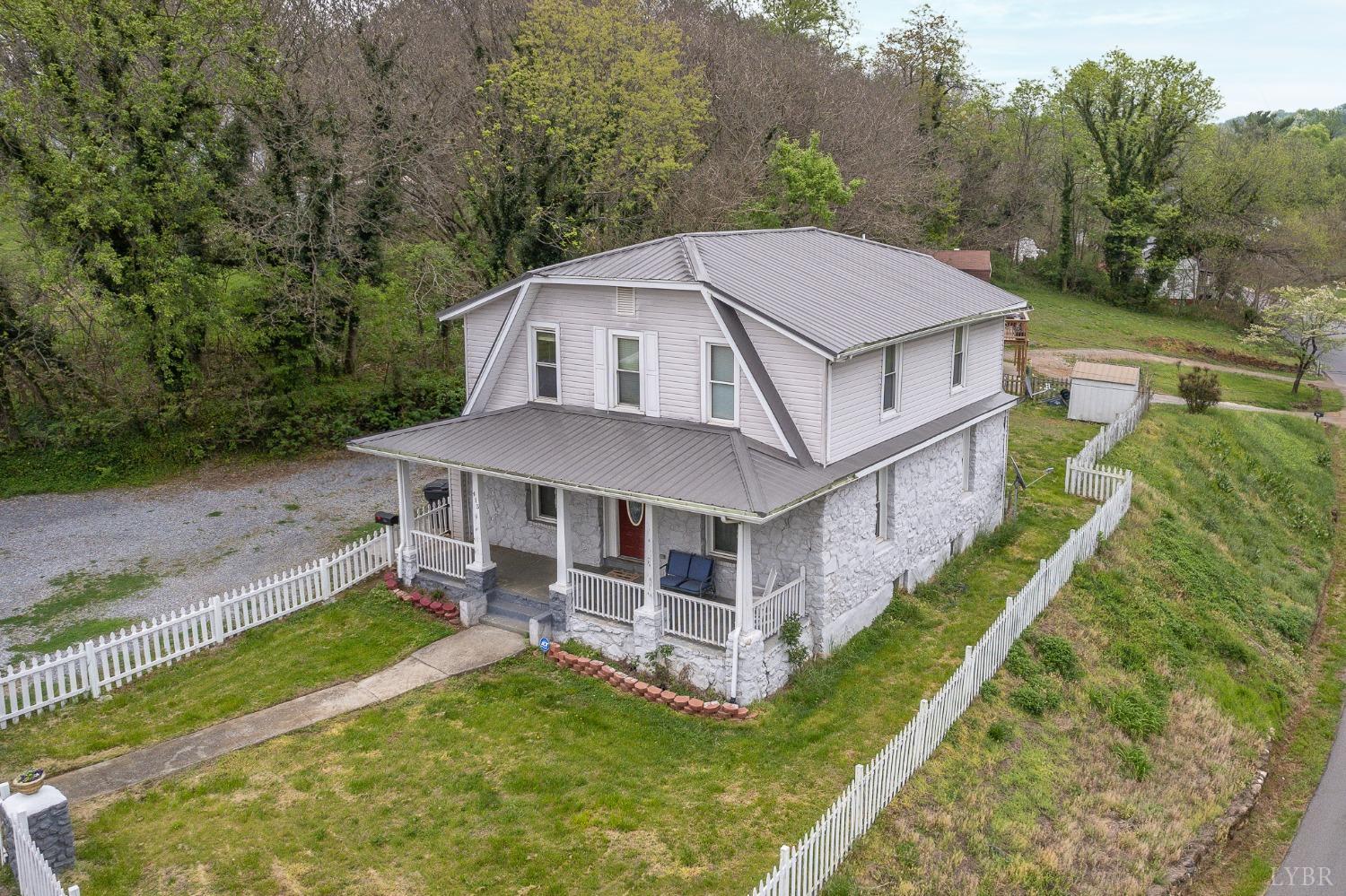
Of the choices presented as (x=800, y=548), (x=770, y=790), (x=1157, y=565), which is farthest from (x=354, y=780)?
(x=1157, y=565)

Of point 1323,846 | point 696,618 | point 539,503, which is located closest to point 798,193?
point 539,503

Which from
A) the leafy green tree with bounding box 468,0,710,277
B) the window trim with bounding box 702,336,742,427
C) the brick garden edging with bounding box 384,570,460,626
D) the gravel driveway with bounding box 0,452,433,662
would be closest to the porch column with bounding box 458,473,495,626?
the brick garden edging with bounding box 384,570,460,626

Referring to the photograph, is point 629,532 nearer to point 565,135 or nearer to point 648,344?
point 648,344

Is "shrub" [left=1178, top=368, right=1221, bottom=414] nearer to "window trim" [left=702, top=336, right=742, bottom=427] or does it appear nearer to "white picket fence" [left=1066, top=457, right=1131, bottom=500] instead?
"white picket fence" [left=1066, top=457, right=1131, bottom=500]

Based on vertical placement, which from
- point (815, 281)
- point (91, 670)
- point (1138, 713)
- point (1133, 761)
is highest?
point (815, 281)

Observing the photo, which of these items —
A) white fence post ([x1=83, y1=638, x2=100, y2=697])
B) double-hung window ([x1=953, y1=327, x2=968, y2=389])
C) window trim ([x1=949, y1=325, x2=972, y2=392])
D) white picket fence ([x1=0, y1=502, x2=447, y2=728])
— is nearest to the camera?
white picket fence ([x1=0, y1=502, x2=447, y2=728])
